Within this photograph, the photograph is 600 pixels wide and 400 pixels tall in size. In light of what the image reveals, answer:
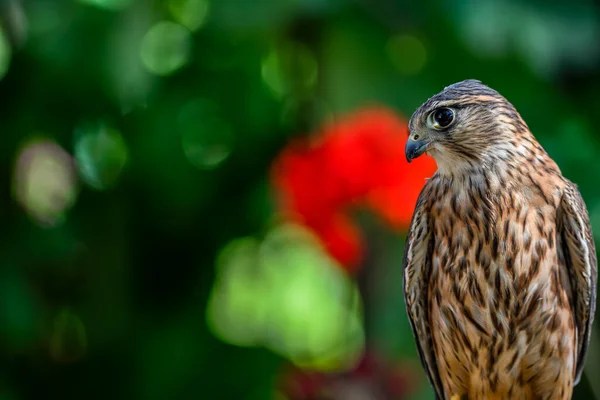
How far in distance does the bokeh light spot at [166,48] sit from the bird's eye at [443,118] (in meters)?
2.53

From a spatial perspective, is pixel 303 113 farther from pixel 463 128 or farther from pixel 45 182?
pixel 463 128

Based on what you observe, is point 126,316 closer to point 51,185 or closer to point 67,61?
point 51,185

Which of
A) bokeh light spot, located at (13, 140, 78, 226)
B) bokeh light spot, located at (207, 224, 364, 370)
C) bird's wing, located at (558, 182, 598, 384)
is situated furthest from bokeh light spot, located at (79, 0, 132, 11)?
bird's wing, located at (558, 182, 598, 384)

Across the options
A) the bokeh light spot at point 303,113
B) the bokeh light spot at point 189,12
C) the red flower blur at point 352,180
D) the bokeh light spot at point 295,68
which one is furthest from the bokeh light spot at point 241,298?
the red flower blur at point 352,180

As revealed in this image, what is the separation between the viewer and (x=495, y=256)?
2953 mm

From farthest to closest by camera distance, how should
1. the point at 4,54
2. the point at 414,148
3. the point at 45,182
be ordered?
the point at 45,182 < the point at 4,54 < the point at 414,148

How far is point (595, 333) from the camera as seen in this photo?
541cm

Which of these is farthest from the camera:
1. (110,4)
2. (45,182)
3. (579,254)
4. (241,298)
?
(241,298)

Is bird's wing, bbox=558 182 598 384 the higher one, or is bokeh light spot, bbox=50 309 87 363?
bokeh light spot, bbox=50 309 87 363

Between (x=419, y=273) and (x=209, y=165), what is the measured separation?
2.60 metres

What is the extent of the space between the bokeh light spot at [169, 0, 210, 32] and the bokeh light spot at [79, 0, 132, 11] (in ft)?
1.06

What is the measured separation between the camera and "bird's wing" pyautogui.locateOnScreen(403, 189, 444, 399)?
10.2 feet

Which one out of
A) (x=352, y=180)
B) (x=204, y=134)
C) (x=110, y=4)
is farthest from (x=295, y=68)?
(x=352, y=180)

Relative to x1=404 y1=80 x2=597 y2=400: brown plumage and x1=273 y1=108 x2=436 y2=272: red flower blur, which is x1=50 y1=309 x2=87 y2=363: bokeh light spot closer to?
x1=273 y1=108 x2=436 y2=272: red flower blur
